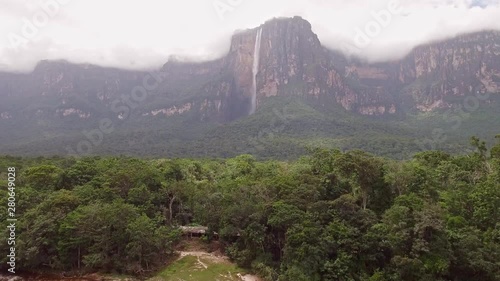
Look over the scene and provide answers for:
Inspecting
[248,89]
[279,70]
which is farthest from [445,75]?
[248,89]

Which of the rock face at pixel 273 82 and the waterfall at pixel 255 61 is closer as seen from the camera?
the rock face at pixel 273 82

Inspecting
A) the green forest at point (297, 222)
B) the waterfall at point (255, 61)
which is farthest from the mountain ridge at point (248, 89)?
the green forest at point (297, 222)

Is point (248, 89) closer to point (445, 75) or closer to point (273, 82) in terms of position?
point (273, 82)

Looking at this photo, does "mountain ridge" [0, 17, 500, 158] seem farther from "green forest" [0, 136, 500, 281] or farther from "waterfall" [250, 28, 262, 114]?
"green forest" [0, 136, 500, 281]

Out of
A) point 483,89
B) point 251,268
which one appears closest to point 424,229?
point 251,268

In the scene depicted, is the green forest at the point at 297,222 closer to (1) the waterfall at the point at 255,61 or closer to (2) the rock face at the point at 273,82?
(2) the rock face at the point at 273,82

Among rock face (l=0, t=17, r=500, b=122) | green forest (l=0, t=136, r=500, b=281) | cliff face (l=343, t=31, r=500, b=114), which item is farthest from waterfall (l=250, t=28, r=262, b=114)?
green forest (l=0, t=136, r=500, b=281)
